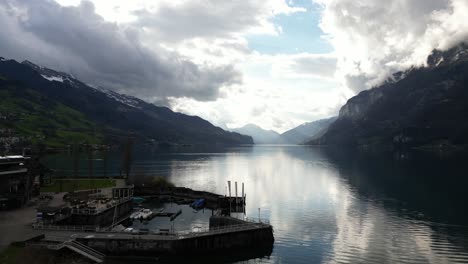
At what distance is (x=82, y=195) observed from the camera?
10350 cm

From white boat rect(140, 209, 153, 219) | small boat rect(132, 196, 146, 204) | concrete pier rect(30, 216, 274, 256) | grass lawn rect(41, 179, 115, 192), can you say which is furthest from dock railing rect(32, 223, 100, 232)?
small boat rect(132, 196, 146, 204)

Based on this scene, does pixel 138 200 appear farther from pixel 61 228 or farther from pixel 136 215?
pixel 61 228

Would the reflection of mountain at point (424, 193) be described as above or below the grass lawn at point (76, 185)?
below

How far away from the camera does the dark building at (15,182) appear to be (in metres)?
85.2

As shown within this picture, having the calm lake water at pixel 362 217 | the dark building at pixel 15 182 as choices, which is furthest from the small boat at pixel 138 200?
the dark building at pixel 15 182

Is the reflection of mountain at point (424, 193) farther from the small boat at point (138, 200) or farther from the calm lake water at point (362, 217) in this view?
the small boat at point (138, 200)

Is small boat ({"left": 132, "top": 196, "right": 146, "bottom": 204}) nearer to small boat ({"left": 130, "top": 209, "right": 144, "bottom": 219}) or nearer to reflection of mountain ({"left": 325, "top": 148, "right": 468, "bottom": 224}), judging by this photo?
small boat ({"left": 130, "top": 209, "right": 144, "bottom": 219})

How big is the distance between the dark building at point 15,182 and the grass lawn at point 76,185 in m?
20.0

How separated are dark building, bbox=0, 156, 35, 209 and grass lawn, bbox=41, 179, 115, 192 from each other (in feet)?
65.5

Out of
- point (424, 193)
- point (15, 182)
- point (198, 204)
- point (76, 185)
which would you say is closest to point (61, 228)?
point (15, 182)

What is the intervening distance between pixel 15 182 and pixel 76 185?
31.5 m

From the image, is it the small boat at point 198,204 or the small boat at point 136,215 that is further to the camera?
the small boat at point 198,204

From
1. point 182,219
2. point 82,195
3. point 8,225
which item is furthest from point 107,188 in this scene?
point 8,225

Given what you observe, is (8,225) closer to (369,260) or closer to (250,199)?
(369,260)
